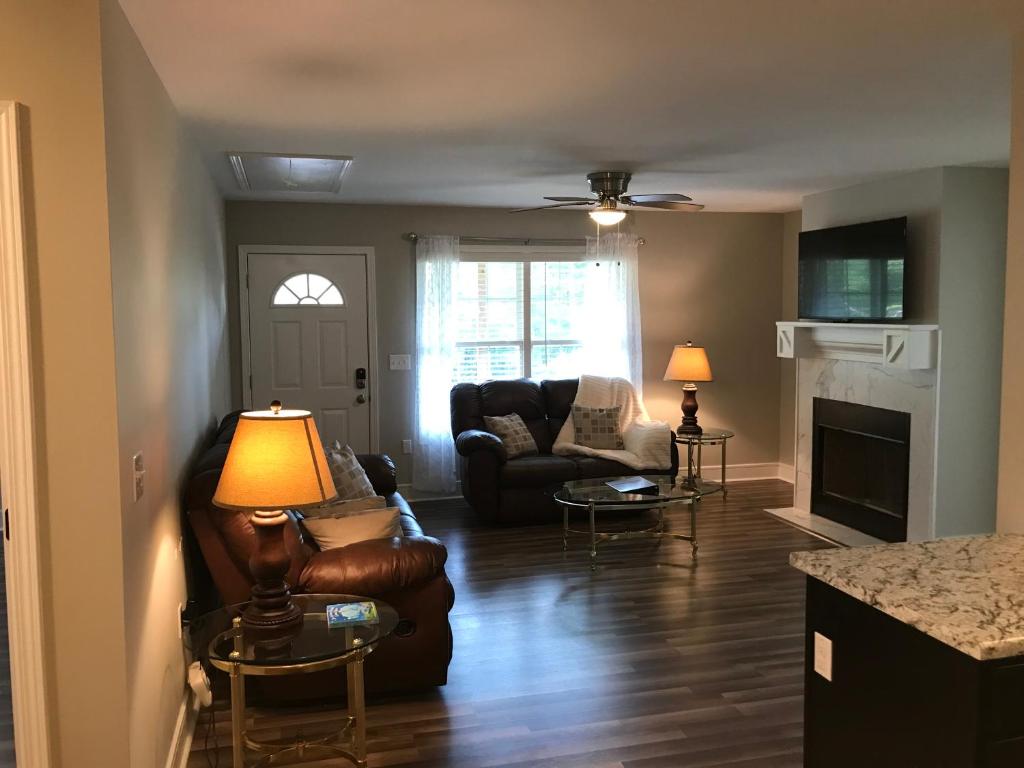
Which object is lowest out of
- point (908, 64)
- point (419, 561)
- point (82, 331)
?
point (419, 561)

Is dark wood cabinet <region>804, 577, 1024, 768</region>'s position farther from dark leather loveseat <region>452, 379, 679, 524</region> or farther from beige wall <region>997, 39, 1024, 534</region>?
dark leather loveseat <region>452, 379, 679, 524</region>

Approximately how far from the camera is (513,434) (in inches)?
255

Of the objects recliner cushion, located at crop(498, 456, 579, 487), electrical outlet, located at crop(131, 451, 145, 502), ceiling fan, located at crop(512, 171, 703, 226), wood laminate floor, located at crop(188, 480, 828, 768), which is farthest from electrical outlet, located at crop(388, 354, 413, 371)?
electrical outlet, located at crop(131, 451, 145, 502)

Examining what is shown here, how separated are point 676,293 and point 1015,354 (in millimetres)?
5064

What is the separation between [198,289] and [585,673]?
270 centimetres

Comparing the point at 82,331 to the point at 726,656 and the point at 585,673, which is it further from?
the point at 726,656

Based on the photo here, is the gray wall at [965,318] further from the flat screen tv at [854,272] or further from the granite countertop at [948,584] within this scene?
the granite countertop at [948,584]

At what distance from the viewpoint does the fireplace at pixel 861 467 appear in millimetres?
5543

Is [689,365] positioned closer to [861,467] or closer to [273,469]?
[861,467]

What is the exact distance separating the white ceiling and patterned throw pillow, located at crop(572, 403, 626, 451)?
2.23m

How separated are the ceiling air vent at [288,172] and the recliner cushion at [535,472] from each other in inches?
92.3

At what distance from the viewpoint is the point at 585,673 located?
3.67 meters

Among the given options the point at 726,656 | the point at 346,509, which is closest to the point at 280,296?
the point at 346,509

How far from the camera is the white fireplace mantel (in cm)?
516
